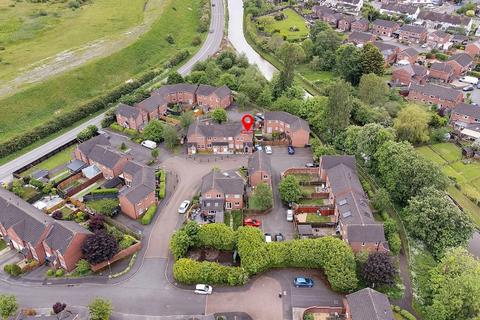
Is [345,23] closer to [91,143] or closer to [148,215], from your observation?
[91,143]

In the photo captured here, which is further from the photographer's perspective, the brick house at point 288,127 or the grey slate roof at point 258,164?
the brick house at point 288,127

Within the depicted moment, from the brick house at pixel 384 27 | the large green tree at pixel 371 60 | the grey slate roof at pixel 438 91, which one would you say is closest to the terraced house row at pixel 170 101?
the large green tree at pixel 371 60

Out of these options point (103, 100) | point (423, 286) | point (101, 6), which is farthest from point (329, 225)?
point (101, 6)

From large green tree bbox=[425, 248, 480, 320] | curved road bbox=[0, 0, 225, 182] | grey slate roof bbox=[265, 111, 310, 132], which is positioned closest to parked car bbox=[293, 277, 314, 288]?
large green tree bbox=[425, 248, 480, 320]

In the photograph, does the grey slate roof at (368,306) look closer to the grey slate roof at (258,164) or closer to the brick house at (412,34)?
the grey slate roof at (258,164)

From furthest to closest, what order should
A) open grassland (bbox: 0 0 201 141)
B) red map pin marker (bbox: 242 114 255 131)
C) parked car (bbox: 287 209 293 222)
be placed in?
open grassland (bbox: 0 0 201 141), red map pin marker (bbox: 242 114 255 131), parked car (bbox: 287 209 293 222)

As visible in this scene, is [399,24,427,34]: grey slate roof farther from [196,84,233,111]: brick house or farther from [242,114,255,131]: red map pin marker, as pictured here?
[242,114,255,131]: red map pin marker

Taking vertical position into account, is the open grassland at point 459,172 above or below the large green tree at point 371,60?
below
